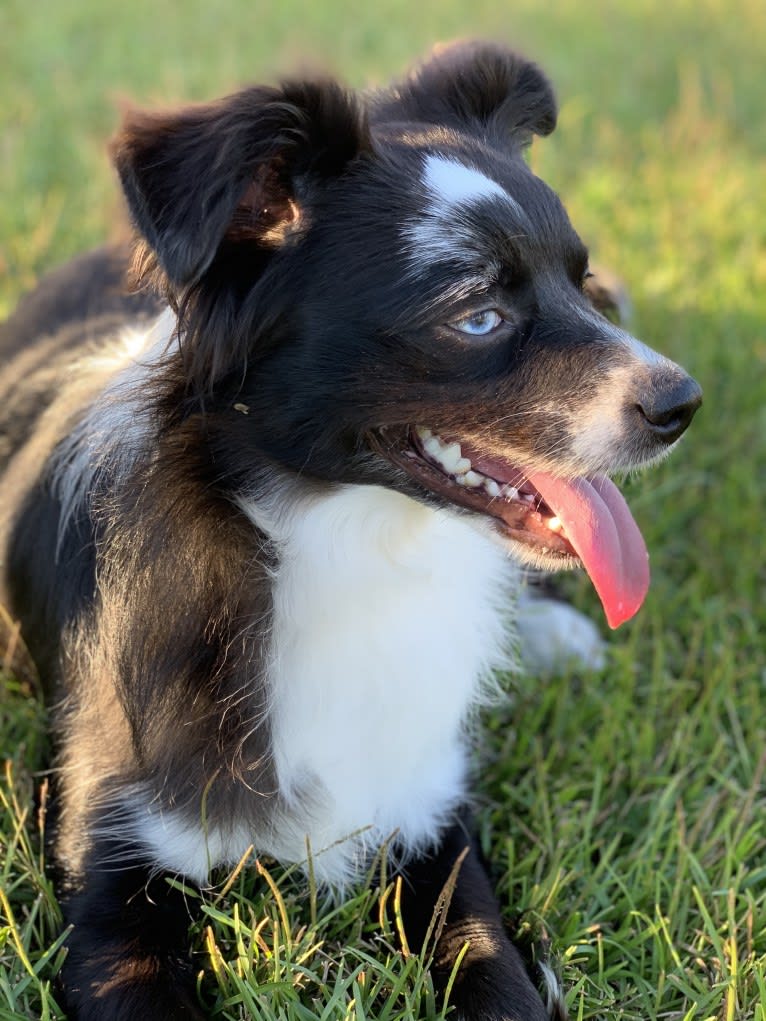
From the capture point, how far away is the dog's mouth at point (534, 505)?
235 cm

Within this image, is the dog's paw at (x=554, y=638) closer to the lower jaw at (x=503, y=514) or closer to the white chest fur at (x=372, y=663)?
the white chest fur at (x=372, y=663)

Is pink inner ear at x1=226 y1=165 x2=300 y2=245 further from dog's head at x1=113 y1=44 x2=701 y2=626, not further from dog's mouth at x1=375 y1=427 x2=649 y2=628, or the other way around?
dog's mouth at x1=375 y1=427 x2=649 y2=628

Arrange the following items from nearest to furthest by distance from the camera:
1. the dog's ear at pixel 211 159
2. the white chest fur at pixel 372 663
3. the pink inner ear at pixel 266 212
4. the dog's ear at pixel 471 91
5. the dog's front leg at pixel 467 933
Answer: the dog's ear at pixel 211 159
the pink inner ear at pixel 266 212
the dog's front leg at pixel 467 933
the white chest fur at pixel 372 663
the dog's ear at pixel 471 91

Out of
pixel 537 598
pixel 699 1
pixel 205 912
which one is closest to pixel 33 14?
pixel 699 1

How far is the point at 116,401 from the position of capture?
97.9 inches

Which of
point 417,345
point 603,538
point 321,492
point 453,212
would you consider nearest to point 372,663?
point 321,492

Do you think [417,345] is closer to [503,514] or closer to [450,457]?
[450,457]

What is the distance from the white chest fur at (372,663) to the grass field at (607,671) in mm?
181

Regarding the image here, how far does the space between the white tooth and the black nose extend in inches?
14.8

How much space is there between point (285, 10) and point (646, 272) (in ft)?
14.3

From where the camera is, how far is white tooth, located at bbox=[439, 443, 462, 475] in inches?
92.4

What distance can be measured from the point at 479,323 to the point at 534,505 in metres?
0.41

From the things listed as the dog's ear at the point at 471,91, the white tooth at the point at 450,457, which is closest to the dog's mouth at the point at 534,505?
the white tooth at the point at 450,457

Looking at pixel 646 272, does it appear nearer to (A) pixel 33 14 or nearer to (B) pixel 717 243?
(B) pixel 717 243
